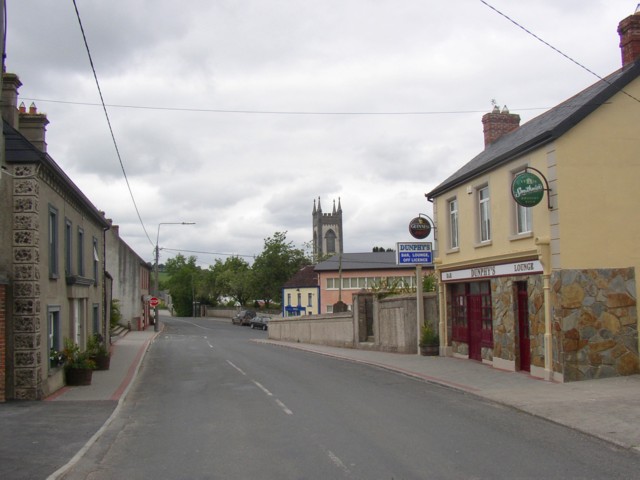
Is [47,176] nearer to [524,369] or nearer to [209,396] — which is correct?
[209,396]

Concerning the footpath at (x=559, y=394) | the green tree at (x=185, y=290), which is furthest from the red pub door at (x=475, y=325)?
the green tree at (x=185, y=290)

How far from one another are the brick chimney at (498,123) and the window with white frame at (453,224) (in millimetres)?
2855

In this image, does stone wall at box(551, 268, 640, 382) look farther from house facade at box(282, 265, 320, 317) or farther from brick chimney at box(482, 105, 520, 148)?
house facade at box(282, 265, 320, 317)

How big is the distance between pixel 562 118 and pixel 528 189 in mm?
2222

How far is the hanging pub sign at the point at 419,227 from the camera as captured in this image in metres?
23.4

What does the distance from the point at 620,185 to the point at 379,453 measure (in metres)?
10.6

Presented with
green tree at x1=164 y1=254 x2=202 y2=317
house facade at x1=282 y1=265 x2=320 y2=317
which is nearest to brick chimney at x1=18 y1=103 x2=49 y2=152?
house facade at x1=282 y1=265 x2=320 y2=317

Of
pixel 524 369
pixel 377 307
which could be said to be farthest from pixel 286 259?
pixel 524 369

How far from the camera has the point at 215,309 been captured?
103062mm

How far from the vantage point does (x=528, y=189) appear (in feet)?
51.2

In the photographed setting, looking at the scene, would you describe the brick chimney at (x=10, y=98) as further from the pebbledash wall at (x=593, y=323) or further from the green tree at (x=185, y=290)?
the green tree at (x=185, y=290)

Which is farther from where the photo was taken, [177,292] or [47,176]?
[177,292]

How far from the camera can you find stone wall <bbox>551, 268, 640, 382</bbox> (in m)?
15.2

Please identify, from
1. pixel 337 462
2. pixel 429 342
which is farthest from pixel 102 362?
pixel 337 462
